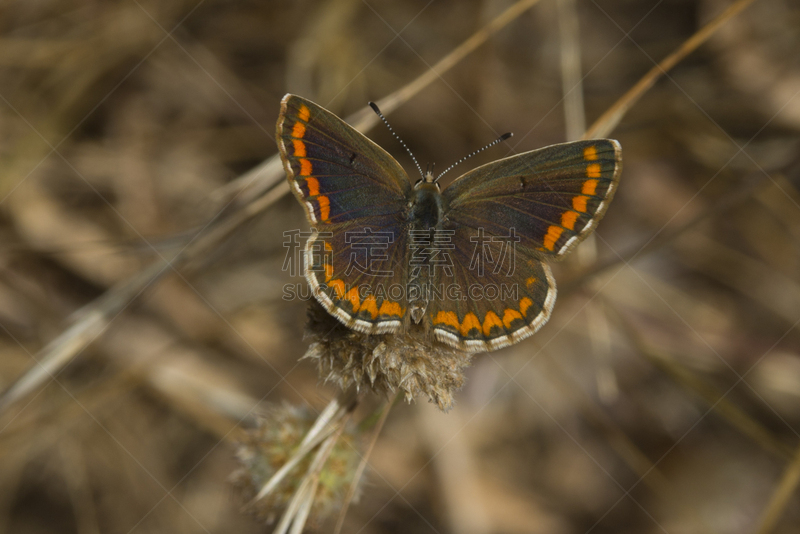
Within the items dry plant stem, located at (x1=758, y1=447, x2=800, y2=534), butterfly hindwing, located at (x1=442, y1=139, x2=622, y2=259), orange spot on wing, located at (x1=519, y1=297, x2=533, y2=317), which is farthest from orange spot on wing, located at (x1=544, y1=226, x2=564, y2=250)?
dry plant stem, located at (x1=758, y1=447, x2=800, y2=534)

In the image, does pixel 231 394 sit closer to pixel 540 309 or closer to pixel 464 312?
pixel 464 312

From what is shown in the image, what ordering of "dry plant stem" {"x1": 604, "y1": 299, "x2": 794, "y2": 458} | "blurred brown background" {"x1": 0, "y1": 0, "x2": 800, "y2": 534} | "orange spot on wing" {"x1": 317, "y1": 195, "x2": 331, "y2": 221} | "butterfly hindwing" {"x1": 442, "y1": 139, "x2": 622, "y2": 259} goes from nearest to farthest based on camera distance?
"butterfly hindwing" {"x1": 442, "y1": 139, "x2": 622, "y2": 259} < "orange spot on wing" {"x1": 317, "y1": 195, "x2": 331, "y2": 221} < "dry plant stem" {"x1": 604, "y1": 299, "x2": 794, "y2": 458} < "blurred brown background" {"x1": 0, "y1": 0, "x2": 800, "y2": 534}

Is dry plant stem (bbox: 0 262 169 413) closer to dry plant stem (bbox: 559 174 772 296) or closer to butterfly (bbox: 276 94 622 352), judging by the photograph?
butterfly (bbox: 276 94 622 352)

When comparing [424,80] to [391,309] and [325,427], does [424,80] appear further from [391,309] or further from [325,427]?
[325,427]

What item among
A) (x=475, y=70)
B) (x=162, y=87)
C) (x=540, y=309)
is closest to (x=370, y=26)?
(x=475, y=70)

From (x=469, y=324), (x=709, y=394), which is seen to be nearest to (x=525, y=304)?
(x=469, y=324)

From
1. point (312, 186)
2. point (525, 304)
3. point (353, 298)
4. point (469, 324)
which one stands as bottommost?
point (525, 304)
